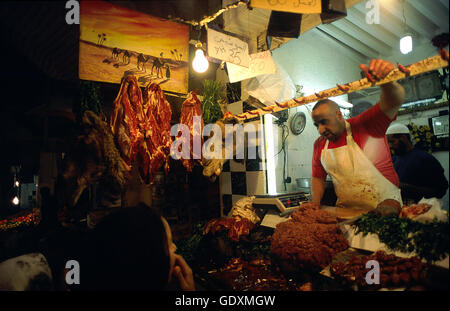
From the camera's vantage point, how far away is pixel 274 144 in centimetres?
452

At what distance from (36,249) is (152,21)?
3713mm

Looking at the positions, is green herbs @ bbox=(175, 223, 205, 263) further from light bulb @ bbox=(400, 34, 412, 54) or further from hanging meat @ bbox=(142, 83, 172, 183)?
light bulb @ bbox=(400, 34, 412, 54)

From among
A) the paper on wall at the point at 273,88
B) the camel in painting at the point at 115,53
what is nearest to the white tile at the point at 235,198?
the paper on wall at the point at 273,88

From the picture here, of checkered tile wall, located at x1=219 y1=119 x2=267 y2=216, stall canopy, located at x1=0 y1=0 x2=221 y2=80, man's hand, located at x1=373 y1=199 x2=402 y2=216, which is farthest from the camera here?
checkered tile wall, located at x1=219 y1=119 x2=267 y2=216

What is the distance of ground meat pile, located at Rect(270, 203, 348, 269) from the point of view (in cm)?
219

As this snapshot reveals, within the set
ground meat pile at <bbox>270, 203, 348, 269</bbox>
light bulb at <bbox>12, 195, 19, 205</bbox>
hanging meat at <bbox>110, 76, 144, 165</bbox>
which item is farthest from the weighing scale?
light bulb at <bbox>12, 195, 19, 205</bbox>

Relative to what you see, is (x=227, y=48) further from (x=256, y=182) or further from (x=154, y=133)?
(x=256, y=182)

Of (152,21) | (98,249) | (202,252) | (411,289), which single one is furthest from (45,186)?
(411,289)

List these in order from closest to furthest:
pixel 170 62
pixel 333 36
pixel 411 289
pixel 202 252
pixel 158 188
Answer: pixel 411 289
pixel 202 252
pixel 170 62
pixel 158 188
pixel 333 36

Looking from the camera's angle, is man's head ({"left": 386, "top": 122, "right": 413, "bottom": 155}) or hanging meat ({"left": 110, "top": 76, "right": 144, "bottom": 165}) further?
man's head ({"left": 386, "top": 122, "right": 413, "bottom": 155})

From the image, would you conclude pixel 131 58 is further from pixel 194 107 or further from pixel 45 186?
pixel 45 186

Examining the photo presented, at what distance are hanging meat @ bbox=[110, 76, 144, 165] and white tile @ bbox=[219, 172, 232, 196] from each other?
2.24 m

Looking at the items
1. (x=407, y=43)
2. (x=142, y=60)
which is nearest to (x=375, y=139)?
(x=407, y=43)

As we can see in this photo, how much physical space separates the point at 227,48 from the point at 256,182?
8.09 feet
